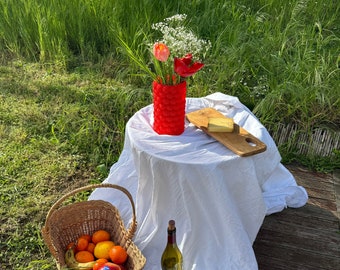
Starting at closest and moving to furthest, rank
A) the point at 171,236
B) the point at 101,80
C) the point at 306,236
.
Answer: the point at 171,236 → the point at 306,236 → the point at 101,80

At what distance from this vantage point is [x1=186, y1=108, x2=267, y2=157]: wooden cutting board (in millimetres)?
2111

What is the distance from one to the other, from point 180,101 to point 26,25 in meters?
3.22

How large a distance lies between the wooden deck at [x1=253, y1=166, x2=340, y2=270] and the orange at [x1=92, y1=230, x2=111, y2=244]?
0.93 metres

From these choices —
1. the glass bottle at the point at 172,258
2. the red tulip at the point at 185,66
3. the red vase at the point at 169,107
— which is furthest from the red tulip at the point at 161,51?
the glass bottle at the point at 172,258

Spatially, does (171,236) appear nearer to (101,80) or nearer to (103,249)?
(103,249)

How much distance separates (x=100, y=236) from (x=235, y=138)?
0.95m

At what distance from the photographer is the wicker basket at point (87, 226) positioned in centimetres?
216

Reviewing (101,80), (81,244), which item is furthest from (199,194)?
(101,80)

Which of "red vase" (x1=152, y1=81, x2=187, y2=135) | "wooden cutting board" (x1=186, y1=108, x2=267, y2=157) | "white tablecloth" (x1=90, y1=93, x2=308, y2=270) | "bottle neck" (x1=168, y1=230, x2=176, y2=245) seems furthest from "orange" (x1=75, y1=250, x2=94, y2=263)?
"wooden cutting board" (x1=186, y1=108, x2=267, y2=157)

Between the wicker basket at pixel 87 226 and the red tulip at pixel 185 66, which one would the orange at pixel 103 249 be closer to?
the wicker basket at pixel 87 226

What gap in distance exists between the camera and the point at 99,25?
4.64m

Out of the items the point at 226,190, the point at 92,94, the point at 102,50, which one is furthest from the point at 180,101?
the point at 102,50

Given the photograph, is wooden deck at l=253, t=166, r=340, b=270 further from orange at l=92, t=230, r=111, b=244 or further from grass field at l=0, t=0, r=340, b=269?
orange at l=92, t=230, r=111, b=244

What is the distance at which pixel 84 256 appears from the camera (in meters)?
2.22
